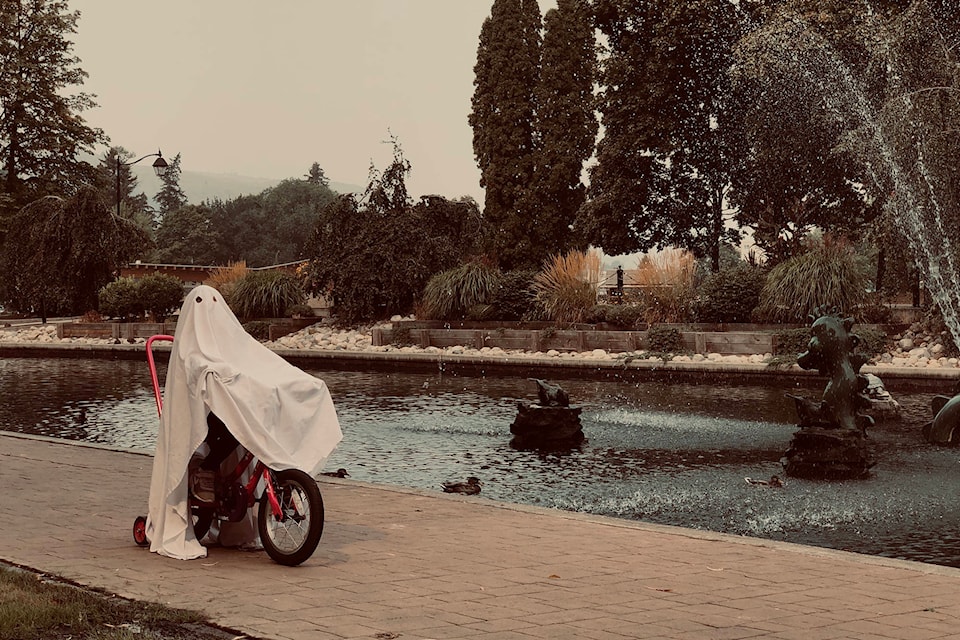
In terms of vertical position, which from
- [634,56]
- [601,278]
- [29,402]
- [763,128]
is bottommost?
[29,402]

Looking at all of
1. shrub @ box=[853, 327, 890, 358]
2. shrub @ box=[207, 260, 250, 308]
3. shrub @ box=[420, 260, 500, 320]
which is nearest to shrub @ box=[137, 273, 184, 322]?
shrub @ box=[207, 260, 250, 308]

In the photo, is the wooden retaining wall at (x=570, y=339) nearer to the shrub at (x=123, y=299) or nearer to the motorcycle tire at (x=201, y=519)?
the shrub at (x=123, y=299)

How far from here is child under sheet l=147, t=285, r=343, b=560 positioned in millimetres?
6141

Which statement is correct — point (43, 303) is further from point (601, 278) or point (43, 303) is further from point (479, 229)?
point (601, 278)

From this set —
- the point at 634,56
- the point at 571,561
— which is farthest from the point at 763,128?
the point at 571,561

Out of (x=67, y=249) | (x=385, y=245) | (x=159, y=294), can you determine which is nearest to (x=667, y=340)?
(x=385, y=245)

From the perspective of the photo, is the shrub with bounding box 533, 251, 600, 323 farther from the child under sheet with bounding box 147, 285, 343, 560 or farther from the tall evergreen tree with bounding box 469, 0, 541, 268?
the child under sheet with bounding box 147, 285, 343, 560

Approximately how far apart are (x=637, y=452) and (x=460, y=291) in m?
16.4

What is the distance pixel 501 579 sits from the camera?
5.71 m

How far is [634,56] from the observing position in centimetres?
3522

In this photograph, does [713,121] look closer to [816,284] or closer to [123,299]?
[816,284]

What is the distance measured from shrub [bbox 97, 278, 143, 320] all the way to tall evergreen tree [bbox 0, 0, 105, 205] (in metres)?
14.6

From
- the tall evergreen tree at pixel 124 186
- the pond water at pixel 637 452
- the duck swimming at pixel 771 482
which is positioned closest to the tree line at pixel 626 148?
the pond water at pixel 637 452

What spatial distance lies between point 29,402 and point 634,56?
2294 centimetres
